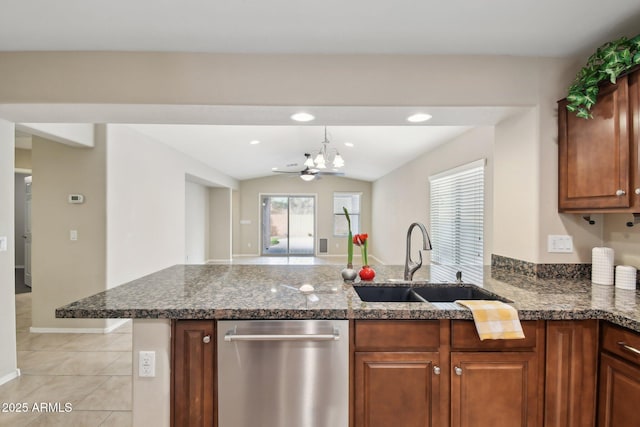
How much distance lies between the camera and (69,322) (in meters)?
3.63

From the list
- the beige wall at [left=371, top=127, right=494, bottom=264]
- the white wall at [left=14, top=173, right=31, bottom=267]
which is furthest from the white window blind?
the white wall at [left=14, top=173, right=31, bottom=267]

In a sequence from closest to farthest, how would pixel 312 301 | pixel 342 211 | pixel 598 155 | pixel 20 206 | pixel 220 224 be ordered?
pixel 312 301
pixel 598 155
pixel 20 206
pixel 220 224
pixel 342 211

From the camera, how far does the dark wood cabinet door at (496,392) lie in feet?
4.60

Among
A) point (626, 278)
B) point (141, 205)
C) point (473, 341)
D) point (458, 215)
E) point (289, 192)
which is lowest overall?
point (473, 341)

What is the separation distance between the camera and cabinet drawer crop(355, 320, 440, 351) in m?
1.42

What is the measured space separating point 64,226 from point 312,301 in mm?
3616

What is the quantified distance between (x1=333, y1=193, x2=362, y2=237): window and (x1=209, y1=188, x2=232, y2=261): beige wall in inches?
132

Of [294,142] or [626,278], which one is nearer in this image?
[626,278]

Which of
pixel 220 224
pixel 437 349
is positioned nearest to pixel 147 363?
pixel 437 349

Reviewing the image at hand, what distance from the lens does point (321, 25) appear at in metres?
1.71

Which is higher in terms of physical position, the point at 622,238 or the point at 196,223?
the point at 622,238

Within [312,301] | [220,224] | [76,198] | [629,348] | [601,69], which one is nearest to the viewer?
[629,348]

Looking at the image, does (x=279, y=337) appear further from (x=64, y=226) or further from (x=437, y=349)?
(x=64, y=226)

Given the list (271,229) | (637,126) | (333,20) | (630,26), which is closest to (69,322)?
(333,20)
